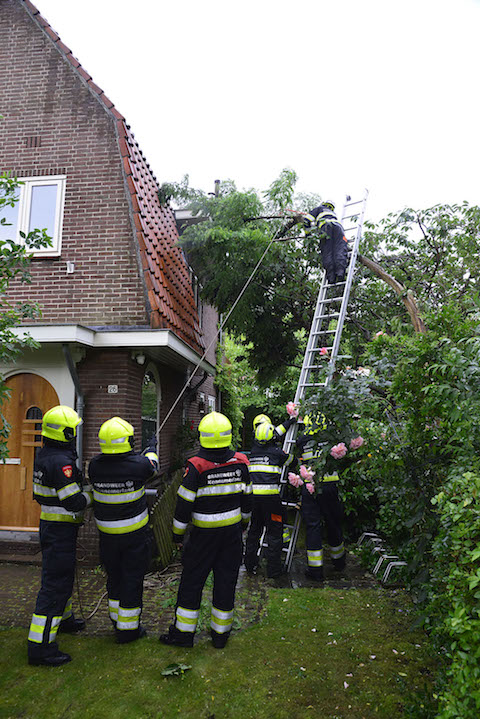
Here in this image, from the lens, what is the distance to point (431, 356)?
11.2 feet

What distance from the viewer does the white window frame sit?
6.91 m

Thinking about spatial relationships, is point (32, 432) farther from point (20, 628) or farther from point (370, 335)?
point (370, 335)

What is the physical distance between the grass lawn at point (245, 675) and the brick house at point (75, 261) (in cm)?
261

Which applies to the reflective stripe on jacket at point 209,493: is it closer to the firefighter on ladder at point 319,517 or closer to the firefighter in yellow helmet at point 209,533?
the firefighter in yellow helmet at point 209,533

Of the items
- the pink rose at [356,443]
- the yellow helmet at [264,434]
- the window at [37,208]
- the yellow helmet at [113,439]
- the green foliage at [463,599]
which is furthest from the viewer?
the window at [37,208]

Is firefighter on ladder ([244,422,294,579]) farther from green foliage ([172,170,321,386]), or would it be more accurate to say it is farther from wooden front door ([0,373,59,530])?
green foliage ([172,170,321,386])

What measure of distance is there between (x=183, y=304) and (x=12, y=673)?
244 inches

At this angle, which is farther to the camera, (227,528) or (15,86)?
(15,86)

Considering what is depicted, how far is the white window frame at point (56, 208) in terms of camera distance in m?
6.91

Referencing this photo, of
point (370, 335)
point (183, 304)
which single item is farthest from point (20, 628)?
point (370, 335)

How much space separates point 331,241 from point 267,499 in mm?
3896

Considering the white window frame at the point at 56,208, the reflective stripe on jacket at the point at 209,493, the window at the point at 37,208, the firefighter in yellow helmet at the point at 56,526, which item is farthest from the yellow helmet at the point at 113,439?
the window at the point at 37,208

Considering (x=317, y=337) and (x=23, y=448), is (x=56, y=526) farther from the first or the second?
(x=317, y=337)

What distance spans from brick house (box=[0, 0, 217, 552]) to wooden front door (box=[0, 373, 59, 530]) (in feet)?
0.05
